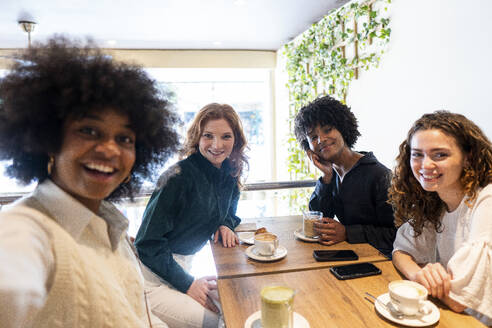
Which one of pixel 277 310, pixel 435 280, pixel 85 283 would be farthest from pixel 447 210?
pixel 85 283

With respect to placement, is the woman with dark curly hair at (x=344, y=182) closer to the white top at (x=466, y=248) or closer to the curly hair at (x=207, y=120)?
the white top at (x=466, y=248)

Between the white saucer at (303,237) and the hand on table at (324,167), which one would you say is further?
the hand on table at (324,167)

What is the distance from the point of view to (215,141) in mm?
1786

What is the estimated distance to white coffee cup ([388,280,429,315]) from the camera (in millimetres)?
890

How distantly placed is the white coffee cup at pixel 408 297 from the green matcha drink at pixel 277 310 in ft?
1.06

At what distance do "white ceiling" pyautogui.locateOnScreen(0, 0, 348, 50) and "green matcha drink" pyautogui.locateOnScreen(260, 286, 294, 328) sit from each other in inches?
114

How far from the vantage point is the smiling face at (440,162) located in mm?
1183

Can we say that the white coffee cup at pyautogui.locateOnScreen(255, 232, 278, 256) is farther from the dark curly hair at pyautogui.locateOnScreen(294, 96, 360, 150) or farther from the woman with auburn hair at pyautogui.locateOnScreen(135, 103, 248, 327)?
the dark curly hair at pyautogui.locateOnScreen(294, 96, 360, 150)

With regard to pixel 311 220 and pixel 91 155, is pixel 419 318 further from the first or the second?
pixel 91 155

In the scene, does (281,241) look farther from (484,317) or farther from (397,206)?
(484,317)

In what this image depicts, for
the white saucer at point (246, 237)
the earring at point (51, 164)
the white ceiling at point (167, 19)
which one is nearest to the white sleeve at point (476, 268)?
the white saucer at point (246, 237)

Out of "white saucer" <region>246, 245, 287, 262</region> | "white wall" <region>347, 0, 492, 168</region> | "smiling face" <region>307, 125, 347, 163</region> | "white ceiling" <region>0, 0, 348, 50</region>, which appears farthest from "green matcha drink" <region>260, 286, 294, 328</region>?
"white ceiling" <region>0, 0, 348, 50</region>

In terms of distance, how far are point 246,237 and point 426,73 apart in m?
1.78

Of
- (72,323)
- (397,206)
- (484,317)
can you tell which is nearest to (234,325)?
(72,323)
